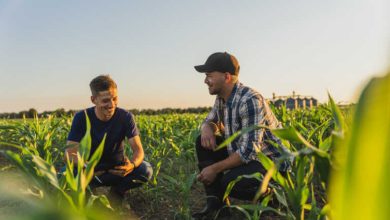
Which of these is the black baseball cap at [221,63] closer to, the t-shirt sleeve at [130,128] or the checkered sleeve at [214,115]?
the checkered sleeve at [214,115]

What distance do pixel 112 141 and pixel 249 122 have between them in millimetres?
1212

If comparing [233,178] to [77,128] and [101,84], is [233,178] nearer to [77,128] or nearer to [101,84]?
[101,84]

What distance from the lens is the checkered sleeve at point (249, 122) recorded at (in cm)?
276

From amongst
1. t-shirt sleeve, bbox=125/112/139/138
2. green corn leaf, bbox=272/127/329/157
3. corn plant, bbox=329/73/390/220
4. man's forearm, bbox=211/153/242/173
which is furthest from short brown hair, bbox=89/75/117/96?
corn plant, bbox=329/73/390/220

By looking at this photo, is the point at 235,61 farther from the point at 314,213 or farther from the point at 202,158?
the point at 314,213

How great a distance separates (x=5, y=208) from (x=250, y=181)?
6.97 feet

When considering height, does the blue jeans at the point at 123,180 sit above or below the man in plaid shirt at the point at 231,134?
below

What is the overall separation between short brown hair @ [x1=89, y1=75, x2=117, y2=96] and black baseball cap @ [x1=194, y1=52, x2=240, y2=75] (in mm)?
739

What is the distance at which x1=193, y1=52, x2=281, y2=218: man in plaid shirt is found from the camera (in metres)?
2.84

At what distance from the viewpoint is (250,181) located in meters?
2.88

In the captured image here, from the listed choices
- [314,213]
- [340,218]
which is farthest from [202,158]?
[340,218]

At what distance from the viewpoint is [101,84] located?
118 inches

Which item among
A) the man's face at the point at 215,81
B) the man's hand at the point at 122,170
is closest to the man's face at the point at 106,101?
the man's hand at the point at 122,170

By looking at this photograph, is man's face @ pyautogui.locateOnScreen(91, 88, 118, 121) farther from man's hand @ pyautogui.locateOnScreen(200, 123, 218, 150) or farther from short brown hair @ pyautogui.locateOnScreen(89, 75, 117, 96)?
man's hand @ pyautogui.locateOnScreen(200, 123, 218, 150)
